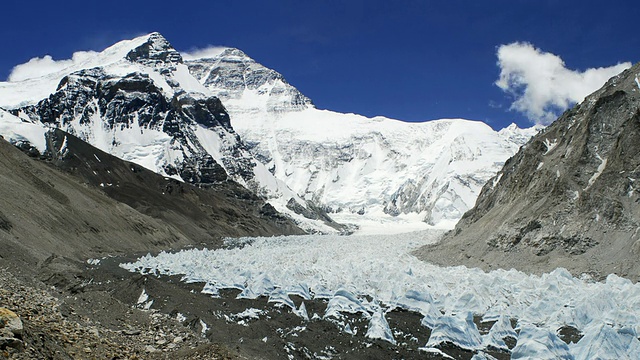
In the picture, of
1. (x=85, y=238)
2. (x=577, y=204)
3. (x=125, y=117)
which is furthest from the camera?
(x=125, y=117)

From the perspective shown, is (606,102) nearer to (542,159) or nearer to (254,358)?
(542,159)

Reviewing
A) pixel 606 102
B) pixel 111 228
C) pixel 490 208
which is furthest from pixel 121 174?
pixel 606 102

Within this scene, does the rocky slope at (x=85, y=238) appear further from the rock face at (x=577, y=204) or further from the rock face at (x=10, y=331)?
the rock face at (x=577, y=204)

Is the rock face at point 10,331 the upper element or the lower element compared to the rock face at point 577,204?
lower

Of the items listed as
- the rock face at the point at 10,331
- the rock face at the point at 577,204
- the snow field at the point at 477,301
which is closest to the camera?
the rock face at the point at 10,331

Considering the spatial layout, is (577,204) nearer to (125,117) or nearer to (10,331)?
(10,331)

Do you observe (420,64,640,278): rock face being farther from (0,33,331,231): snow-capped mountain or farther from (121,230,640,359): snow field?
(0,33,331,231): snow-capped mountain

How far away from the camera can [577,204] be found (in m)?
28.5

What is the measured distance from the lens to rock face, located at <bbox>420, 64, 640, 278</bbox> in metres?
25.0

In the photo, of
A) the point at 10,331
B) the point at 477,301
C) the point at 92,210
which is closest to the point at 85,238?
the point at 92,210

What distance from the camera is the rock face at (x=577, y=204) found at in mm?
24953

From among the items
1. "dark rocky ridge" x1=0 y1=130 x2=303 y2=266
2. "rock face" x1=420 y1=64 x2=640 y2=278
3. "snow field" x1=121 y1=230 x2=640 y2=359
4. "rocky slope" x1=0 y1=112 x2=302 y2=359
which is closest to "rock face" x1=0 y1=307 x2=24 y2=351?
"rocky slope" x1=0 y1=112 x2=302 y2=359

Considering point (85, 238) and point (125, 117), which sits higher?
point (125, 117)

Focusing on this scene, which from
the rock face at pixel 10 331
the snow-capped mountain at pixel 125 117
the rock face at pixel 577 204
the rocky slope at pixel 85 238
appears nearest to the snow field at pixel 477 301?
the rock face at pixel 577 204
